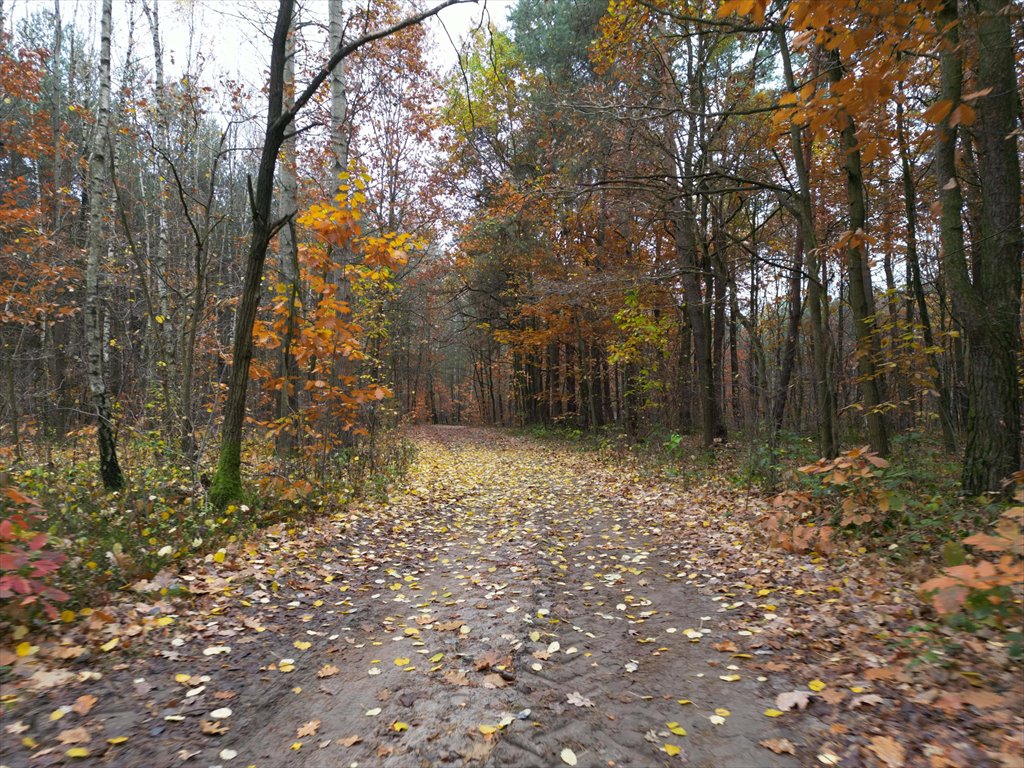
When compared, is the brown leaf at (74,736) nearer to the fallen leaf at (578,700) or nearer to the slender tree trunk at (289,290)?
the fallen leaf at (578,700)

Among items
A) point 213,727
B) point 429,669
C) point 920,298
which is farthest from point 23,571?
point 920,298

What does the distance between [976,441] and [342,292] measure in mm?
9680

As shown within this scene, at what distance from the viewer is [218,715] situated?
3143mm

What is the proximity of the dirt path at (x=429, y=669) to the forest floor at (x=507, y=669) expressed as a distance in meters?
0.02

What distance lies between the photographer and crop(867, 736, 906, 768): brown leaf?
8.39ft

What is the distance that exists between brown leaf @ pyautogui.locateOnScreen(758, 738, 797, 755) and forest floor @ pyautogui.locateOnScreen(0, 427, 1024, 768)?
1 cm

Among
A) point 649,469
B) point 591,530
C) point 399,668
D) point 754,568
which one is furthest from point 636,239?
point 399,668

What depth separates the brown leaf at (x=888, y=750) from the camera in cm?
256

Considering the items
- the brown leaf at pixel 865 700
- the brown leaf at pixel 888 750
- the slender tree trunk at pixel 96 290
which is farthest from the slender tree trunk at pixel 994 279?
the slender tree trunk at pixel 96 290

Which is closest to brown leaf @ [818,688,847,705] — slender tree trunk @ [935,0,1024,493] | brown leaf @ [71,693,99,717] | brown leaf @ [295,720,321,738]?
brown leaf @ [295,720,321,738]

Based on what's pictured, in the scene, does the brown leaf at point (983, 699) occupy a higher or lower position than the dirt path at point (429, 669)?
higher

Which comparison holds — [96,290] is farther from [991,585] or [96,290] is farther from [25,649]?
[991,585]

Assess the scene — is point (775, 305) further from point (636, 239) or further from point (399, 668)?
point (399, 668)

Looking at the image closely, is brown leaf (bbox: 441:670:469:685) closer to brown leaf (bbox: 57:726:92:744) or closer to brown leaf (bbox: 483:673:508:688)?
brown leaf (bbox: 483:673:508:688)
